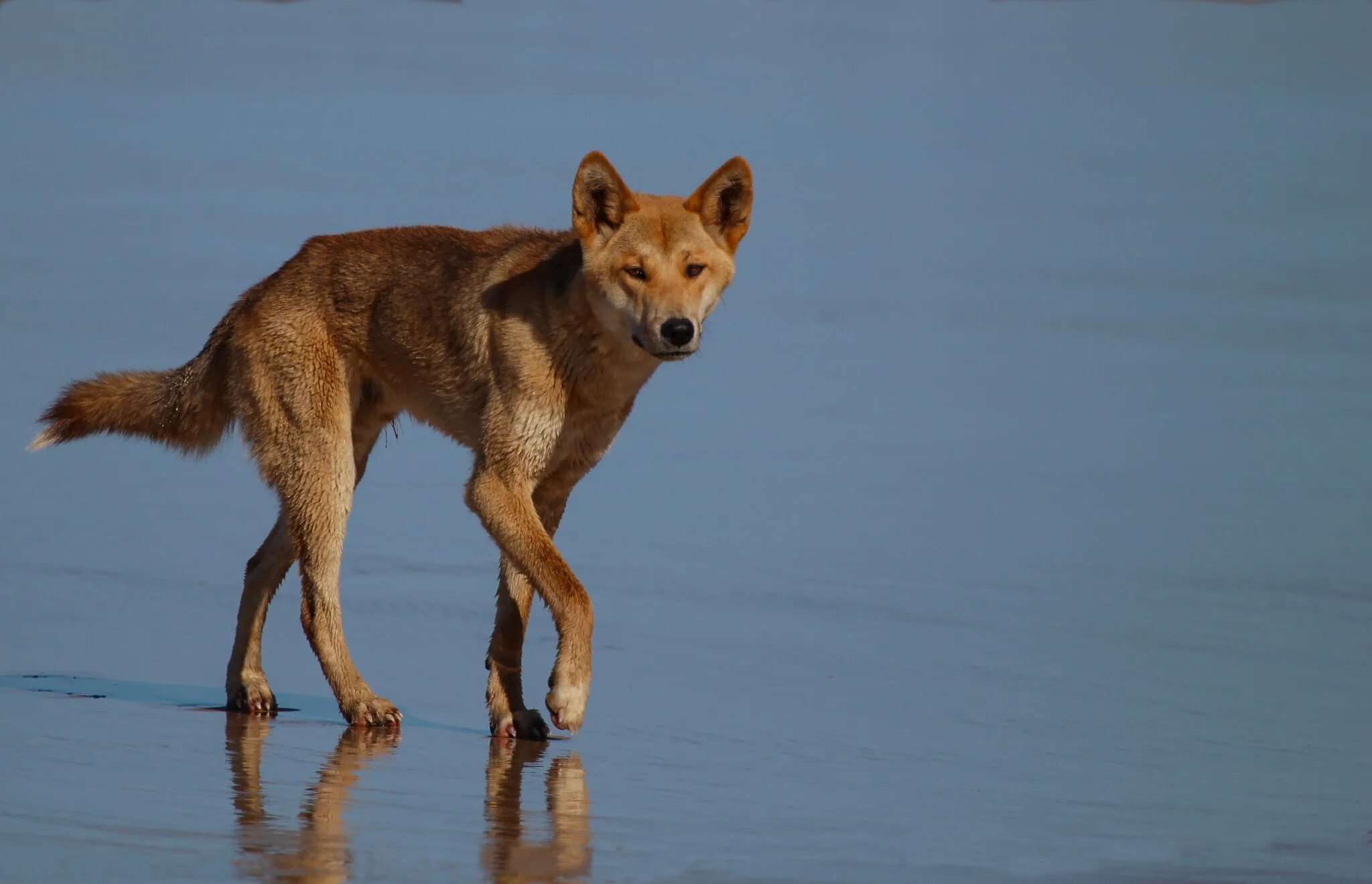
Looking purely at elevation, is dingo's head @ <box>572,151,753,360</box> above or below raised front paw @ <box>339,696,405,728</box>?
above

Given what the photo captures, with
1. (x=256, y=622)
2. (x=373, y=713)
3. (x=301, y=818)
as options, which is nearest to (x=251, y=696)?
(x=256, y=622)

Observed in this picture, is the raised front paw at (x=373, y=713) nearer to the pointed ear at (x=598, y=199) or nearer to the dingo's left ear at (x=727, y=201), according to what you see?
the pointed ear at (x=598, y=199)

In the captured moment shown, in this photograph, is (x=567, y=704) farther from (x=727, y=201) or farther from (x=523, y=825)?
(x=727, y=201)

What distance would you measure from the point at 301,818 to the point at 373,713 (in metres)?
2.13

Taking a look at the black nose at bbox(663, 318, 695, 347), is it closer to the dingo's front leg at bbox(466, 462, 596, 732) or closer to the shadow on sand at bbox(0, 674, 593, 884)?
the dingo's front leg at bbox(466, 462, 596, 732)

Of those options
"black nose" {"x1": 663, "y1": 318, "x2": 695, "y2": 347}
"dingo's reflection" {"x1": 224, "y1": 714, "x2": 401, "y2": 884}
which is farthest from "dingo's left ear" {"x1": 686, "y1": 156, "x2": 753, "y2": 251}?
"dingo's reflection" {"x1": 224, "y1": 714, "x2": 401, "y2": 884}

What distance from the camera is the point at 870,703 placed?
8.73m

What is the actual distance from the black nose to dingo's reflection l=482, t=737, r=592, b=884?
169cm

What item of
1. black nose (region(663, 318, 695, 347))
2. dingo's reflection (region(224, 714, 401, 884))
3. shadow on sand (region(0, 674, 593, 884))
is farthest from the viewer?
black nose (region(663, 318, 695, 347))

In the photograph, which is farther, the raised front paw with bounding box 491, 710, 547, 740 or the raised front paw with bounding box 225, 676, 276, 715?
the raised front paw with bounding box 225, 676, 276, 715

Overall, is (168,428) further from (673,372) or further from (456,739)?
(673,372)

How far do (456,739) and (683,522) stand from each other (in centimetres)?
427

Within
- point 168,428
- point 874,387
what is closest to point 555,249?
point 168,428

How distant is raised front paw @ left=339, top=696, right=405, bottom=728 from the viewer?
826 cm
